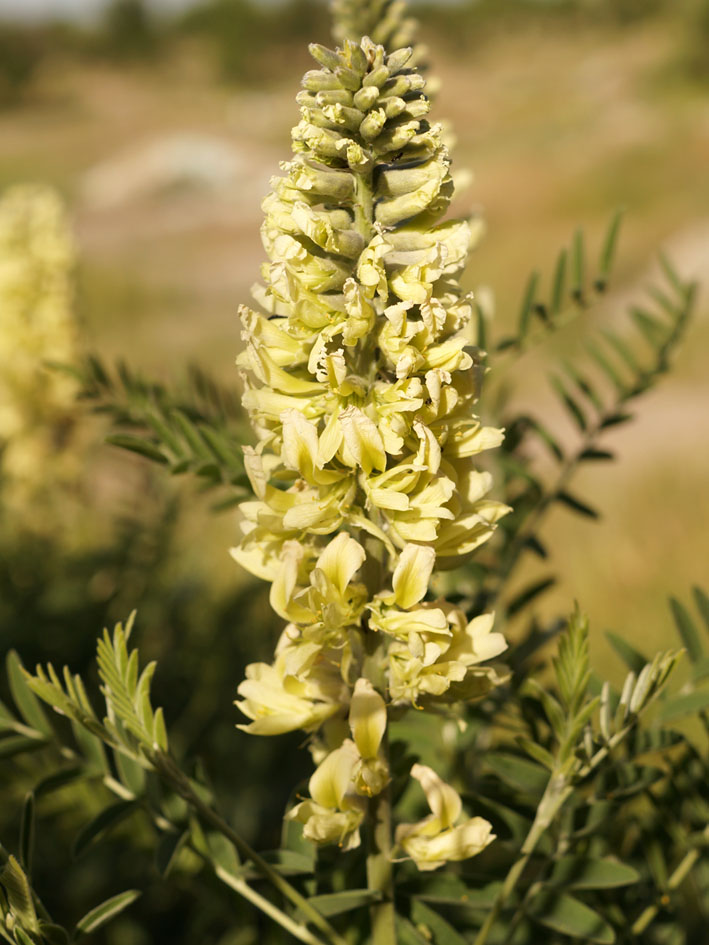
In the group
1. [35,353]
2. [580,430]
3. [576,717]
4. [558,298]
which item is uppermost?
[35,353]

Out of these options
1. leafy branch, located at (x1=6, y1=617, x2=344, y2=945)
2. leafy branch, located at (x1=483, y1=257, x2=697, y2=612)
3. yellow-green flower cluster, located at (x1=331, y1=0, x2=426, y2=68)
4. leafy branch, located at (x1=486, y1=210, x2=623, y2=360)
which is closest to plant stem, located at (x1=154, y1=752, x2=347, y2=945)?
leafy branch, located at (x1=6, y1=617, x2=344, y2=945)

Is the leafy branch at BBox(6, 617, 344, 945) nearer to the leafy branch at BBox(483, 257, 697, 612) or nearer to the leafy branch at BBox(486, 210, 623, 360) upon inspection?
the leafy branch at BBox(483, 257, 697, 612)

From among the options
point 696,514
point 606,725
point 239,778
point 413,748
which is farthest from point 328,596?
point 696,514

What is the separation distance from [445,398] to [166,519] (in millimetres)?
1577

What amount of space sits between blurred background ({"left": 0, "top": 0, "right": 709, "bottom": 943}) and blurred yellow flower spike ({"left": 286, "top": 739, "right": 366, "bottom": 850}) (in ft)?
2.42

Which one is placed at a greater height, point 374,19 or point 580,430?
point 374,19

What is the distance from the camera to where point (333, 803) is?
0.75 m

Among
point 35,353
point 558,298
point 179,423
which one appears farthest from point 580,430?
point 35,353

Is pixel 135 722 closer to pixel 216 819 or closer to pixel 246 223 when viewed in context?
pixel 216 819

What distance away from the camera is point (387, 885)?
2.63 ft

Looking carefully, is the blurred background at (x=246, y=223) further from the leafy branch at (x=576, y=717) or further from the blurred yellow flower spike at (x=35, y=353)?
the leafy branch at (x=576, y=717)

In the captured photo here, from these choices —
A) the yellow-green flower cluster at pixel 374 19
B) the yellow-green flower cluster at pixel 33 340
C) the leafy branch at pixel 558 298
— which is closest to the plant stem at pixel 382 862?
the leafy branch at pixel 558 298

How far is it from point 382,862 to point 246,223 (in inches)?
783

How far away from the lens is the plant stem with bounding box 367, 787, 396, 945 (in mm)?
792
